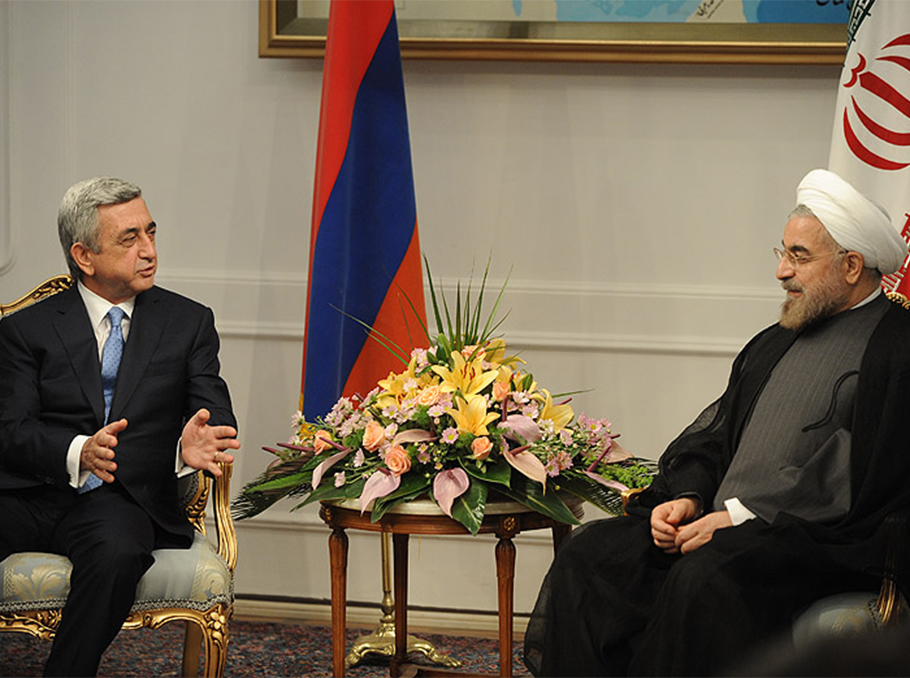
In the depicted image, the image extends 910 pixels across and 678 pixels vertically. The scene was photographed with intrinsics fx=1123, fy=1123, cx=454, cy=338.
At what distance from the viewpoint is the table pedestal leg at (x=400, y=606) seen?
3.74 meters

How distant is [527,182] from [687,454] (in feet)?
5.32

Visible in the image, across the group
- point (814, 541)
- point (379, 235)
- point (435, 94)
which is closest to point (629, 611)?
point (814, 541)

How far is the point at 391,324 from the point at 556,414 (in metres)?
0.88

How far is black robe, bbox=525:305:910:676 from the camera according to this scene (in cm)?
256

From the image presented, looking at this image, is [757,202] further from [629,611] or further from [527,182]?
[629,611]

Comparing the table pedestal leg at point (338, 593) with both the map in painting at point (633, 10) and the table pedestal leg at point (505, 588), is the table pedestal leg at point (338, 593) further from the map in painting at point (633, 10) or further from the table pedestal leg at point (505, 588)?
the map in painting at point (633, 10)

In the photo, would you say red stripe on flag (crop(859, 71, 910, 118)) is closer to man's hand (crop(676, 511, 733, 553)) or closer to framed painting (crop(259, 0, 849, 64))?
framed painting (crop(259, 0, 849, 64))

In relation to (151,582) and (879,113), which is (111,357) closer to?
(151,582)

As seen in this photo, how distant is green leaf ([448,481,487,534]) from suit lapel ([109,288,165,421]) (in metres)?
1.07

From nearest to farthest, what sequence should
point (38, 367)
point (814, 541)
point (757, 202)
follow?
point (814, 541)
point (38, 367)
point (757, 202)

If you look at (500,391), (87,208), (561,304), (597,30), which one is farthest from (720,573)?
(597,30)

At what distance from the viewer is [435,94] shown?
4.45 meters

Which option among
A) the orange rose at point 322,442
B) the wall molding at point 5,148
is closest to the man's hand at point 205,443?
the orange rose at point 322,442

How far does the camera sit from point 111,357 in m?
3.44
